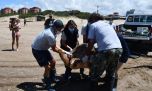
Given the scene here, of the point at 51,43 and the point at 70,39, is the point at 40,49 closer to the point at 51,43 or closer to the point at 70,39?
the point at 51,43

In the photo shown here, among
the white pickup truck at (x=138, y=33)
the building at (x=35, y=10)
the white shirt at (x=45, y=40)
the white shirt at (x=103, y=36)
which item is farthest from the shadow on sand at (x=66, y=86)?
the building at (x=35, y=10)

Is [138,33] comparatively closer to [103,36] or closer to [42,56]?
[42,56]

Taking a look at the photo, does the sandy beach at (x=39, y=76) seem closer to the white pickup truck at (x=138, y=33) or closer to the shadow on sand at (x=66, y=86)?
the shadow on sand at (x=66, y=86)

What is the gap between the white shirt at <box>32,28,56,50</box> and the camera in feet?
28.6

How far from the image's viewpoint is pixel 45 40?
8.87m

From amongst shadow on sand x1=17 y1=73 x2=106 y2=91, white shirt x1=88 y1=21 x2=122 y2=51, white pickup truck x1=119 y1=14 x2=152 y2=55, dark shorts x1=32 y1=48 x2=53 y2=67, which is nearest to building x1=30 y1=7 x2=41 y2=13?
white pickup truck x1=119 y1=14 x2=152 y2=55

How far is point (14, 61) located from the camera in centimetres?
1393

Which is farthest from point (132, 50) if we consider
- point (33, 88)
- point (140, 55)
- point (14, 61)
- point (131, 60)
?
point (33, 88)

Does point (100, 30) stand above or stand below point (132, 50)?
above

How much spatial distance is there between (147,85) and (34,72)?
11.0ft

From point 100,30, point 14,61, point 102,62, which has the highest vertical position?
point 100,30

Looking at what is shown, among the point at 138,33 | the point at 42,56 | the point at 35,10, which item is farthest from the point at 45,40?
the point at 35,10

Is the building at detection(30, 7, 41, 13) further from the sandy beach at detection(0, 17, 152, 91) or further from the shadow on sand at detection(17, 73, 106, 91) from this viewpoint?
the shadow on sand at detection(17, 73, 106, 91)

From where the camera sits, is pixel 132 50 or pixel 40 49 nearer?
pixel 40 49
